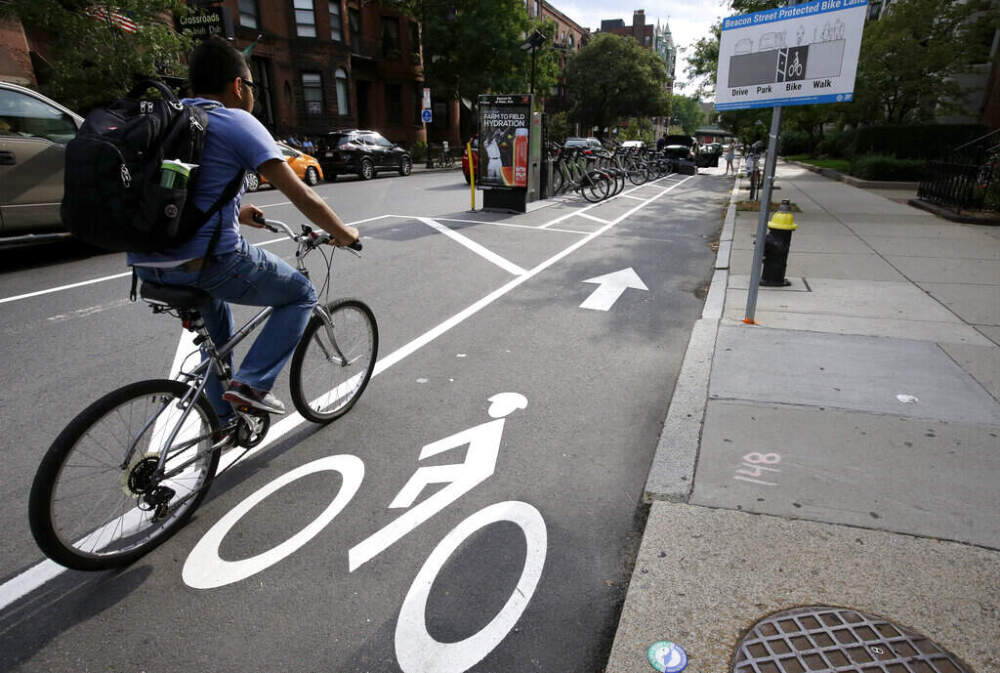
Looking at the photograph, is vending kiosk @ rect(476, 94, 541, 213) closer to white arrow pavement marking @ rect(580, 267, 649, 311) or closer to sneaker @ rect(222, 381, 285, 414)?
white arrow pavement marking @ rect(580, 267, 649, 311)

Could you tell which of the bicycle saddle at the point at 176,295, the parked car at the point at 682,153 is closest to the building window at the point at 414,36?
the parked car at the point at 682,153

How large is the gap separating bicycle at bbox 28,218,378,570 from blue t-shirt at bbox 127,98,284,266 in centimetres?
17

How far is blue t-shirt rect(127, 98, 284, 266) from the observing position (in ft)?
8.48

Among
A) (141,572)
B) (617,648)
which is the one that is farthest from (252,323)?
(617,648)

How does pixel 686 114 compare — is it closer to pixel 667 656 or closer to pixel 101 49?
pixel 101 49

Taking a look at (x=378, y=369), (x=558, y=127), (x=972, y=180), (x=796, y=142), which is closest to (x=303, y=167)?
(x=378, y=369)

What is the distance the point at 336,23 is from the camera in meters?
34.0

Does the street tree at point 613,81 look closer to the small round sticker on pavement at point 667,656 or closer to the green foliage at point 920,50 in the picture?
the green foliage at point 920,50

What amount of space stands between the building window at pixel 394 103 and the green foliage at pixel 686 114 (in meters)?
101

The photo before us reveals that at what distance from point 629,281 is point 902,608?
5837mm

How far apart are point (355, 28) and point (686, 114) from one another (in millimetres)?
123197

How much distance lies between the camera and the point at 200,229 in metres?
2.67

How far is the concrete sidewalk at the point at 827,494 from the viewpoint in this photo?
221 centimetres

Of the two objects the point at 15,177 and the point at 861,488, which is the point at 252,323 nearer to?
the point at 861,488
